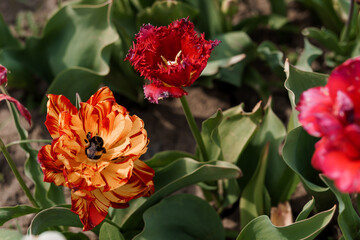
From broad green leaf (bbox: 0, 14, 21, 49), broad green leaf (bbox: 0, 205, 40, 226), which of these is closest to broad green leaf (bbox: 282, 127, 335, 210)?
broad green leaf (bbox: 0, 205, 40, 226)

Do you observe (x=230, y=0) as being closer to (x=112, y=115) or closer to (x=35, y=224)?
(x=112, y=115)

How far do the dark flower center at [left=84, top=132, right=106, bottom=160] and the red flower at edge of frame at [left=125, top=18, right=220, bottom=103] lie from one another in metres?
0.17

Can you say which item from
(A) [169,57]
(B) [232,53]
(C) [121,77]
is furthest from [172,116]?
(A) [169,57]

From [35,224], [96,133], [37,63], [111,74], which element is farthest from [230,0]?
[35,224]

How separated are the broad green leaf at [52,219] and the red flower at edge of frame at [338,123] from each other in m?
0.73

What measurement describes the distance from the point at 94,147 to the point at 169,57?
0.31 meters

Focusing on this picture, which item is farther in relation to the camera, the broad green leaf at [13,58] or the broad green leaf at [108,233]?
the broad green leaf at [13,58]

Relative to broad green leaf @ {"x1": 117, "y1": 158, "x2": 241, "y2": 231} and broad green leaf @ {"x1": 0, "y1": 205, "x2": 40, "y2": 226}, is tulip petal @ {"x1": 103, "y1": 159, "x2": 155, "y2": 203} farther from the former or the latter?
broad green leaf @ {"x1": 0, "y1": 205, "x2": 40, "y2": 226}

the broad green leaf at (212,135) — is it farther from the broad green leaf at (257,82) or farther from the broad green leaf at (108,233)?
the broad green leaf at (257,82)

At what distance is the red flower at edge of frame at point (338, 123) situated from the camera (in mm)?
880

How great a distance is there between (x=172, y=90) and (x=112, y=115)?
0.16m

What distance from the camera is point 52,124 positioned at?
129 cm

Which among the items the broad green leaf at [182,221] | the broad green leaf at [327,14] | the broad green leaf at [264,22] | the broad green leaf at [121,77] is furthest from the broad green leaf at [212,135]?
the broad green leaf at [327,14]

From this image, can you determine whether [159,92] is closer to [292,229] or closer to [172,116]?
[292,229]
